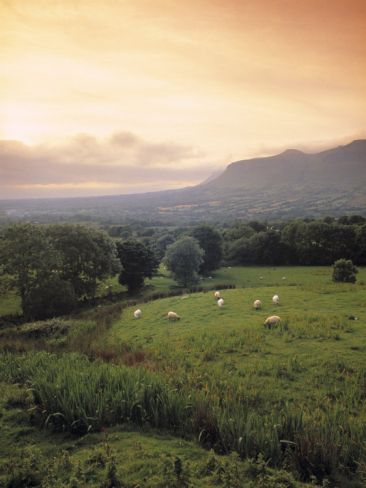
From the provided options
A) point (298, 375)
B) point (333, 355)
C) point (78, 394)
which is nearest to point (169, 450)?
point (78, 394)

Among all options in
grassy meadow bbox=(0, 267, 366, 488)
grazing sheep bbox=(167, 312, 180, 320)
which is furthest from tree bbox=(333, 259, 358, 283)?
grazing sheep bbox=(167, 312, 180, 320)

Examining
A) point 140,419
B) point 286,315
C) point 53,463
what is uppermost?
point 53,463

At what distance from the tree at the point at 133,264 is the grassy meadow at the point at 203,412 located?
34091mm

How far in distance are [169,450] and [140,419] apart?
64.8 inches

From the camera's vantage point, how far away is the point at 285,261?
246 ft

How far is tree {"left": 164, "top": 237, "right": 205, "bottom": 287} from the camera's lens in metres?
54.3

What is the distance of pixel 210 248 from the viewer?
69.2 meters

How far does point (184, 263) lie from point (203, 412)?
4671 centimetres

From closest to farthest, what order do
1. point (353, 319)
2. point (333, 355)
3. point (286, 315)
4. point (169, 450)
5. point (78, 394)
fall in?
point (169, 450)
point (78, 394)
point (333, 355)
point (353, 319)
point (286, 315)

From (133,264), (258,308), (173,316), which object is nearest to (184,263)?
(133,264)

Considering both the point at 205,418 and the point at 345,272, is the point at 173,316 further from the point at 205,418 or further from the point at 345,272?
the point at 345,272

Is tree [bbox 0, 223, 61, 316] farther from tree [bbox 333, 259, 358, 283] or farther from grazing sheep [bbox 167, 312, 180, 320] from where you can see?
tree [bbox 333, 259, 358, 283]

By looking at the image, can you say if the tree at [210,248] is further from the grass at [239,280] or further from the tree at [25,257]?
the tree at [25,257]

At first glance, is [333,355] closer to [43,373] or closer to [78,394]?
[78,394]
